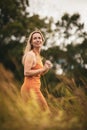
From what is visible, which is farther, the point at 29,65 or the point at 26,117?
the point at 29,65

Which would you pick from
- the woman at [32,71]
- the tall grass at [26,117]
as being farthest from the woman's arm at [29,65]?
the tall grass at [26,117]

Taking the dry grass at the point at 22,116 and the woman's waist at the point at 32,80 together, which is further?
the woman's waist at the point at 32,80

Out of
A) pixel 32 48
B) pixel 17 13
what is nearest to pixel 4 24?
pixel 17 13

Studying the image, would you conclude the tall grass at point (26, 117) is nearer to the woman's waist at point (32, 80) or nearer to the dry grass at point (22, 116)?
the dry grass at point (22, 116)

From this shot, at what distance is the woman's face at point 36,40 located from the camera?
494 centimetres

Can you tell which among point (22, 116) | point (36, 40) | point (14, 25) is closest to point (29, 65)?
point (36, 40)

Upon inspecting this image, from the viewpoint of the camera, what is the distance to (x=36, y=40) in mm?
4977

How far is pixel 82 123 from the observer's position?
198 cm

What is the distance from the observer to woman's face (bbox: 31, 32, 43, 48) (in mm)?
4941

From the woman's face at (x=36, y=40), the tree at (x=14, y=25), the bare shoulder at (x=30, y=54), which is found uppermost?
the woman's face at (x=36, y=40)

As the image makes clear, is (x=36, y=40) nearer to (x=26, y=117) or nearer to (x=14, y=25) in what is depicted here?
(x=26, y=117)

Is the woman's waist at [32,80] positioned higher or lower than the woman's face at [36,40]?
lower

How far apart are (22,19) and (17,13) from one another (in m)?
0.88

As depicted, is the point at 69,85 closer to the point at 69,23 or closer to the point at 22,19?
the point at 22,19
